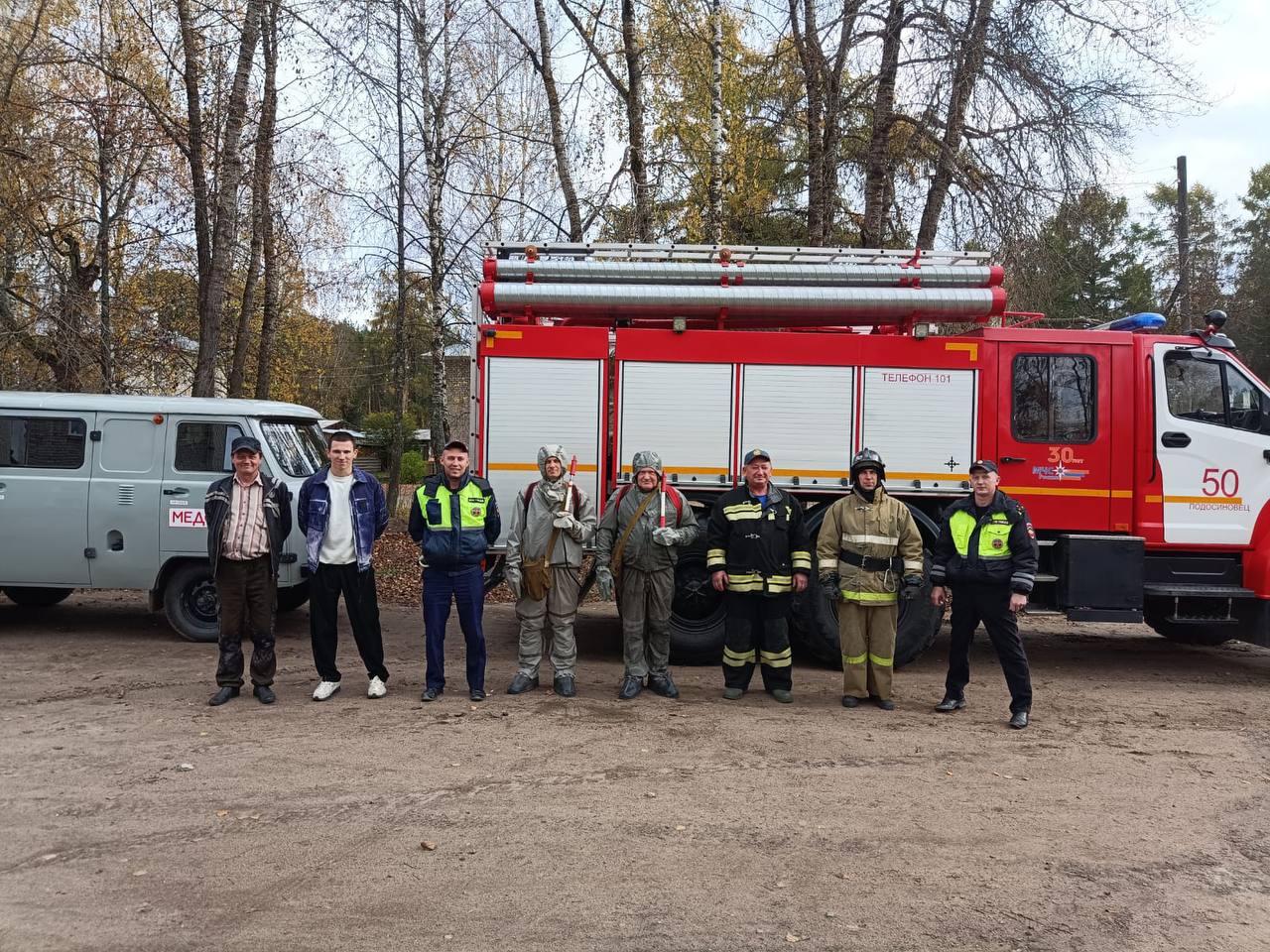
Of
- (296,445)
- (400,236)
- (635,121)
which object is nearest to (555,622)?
(296,445)

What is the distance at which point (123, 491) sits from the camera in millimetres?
8031

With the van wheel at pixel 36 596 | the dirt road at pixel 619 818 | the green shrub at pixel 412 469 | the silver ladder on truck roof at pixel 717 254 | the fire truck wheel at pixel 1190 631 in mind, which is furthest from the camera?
the green shrub at pixel 412 469

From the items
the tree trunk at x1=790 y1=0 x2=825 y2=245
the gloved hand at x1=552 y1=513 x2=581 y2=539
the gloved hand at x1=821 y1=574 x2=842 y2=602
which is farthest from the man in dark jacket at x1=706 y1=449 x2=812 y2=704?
the tree trunk at x1=790 y1=0 x2=825 y2=245

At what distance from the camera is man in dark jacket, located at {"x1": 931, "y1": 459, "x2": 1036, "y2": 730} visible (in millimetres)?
6215

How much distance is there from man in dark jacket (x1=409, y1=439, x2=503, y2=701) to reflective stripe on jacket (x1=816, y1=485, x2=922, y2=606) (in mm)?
2514

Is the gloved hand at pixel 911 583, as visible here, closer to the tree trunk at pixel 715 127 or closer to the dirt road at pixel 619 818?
the dirt road at pixel 619 818

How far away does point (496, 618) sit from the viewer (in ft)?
31.5

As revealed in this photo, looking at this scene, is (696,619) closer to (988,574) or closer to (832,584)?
(832,584)

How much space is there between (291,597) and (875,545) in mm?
5603

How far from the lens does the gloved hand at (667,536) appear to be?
21.4 ft

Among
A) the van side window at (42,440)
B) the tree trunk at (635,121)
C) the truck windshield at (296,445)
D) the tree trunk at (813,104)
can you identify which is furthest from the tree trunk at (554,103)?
the van side window at (42,440)

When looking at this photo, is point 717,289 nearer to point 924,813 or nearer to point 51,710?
point 924,813

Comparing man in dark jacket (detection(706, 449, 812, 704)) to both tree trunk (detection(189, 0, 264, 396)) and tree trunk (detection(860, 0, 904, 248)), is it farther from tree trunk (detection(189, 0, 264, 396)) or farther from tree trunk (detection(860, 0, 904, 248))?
tree trunk (detection(189, 0, 264, 396))

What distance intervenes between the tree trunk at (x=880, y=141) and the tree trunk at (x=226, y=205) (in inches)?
→ 330
